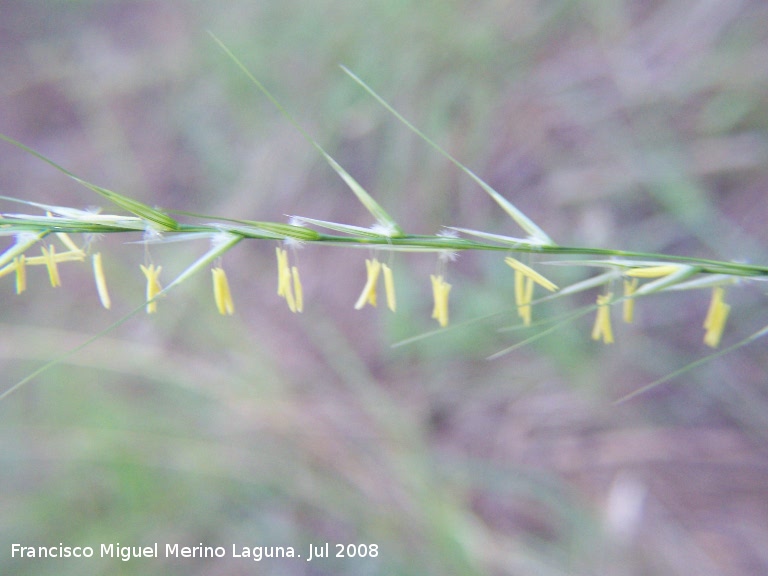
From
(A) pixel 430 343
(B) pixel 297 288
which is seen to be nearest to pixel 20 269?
(B) pixel 297 288

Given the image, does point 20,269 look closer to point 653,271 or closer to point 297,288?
point 297,288

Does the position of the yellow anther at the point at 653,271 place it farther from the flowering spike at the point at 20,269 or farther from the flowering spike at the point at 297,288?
the flowering spike at the point at 20,269

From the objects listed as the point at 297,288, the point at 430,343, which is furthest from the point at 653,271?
the point at 430,343

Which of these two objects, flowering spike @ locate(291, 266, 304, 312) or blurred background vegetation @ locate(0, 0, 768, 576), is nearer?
flowering spike @ locate(291, 266, 304, 312)

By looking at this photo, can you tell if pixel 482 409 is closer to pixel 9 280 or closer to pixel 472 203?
pixel 472 203

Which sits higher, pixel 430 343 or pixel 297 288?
pixel 430 343

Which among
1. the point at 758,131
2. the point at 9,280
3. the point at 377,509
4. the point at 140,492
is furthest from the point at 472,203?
the point at 9,280

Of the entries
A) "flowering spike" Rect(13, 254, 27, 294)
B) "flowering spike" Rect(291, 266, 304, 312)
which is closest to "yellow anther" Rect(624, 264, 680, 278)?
"flowering spike" Rect(291, 266, 304, 312)

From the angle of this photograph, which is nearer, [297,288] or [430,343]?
[297,288]

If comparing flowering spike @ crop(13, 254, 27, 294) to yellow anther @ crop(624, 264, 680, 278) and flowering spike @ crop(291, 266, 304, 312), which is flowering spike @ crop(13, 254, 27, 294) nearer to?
flowering spike @ crop(291, 266, 304, 312)
